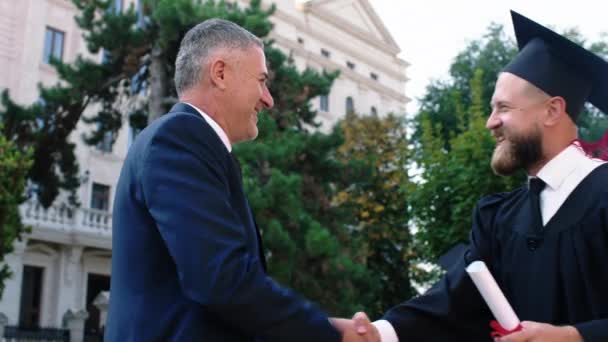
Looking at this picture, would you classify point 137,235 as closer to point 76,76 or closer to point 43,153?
point 76,76

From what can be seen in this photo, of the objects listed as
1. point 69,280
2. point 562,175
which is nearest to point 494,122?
point 562,175

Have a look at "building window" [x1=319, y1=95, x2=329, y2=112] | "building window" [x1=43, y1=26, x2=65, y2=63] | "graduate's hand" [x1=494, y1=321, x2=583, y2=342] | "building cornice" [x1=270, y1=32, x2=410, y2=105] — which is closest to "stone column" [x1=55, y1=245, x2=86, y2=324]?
"building window" [x1=43, y1=26, x2=65, y2=63]

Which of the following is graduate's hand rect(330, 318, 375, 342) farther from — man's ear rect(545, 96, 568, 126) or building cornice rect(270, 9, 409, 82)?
building cornice rect(270, 9, 409, 82)

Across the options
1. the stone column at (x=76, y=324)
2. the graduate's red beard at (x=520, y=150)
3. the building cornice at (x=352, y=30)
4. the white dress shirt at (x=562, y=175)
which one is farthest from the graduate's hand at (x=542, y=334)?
the building cornice at (x=352, y=30)

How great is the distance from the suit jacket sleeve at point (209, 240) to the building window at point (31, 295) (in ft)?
85.2

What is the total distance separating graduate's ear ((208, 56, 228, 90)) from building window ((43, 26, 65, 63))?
2695 centimetres

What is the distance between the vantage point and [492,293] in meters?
2.42

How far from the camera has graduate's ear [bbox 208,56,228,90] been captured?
299cm

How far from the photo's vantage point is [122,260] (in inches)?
106

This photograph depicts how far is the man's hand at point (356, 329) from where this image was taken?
2953 mm

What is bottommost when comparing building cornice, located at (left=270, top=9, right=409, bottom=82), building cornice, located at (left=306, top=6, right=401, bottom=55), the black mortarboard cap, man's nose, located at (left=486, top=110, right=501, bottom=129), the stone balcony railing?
man's nose, located at (left=486, top=110, right=501, bottom=129)

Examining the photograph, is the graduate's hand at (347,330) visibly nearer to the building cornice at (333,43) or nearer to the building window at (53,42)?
the building window at (53,42)

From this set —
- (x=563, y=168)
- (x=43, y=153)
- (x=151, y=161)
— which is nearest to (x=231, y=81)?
(x=151, y=161)

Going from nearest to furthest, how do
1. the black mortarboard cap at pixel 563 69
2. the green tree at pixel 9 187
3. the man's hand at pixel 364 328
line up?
the man's hand at pixel 364 328 → the black mortarboard cap at pixel 563 69 → the green tree at pixel 9 187
